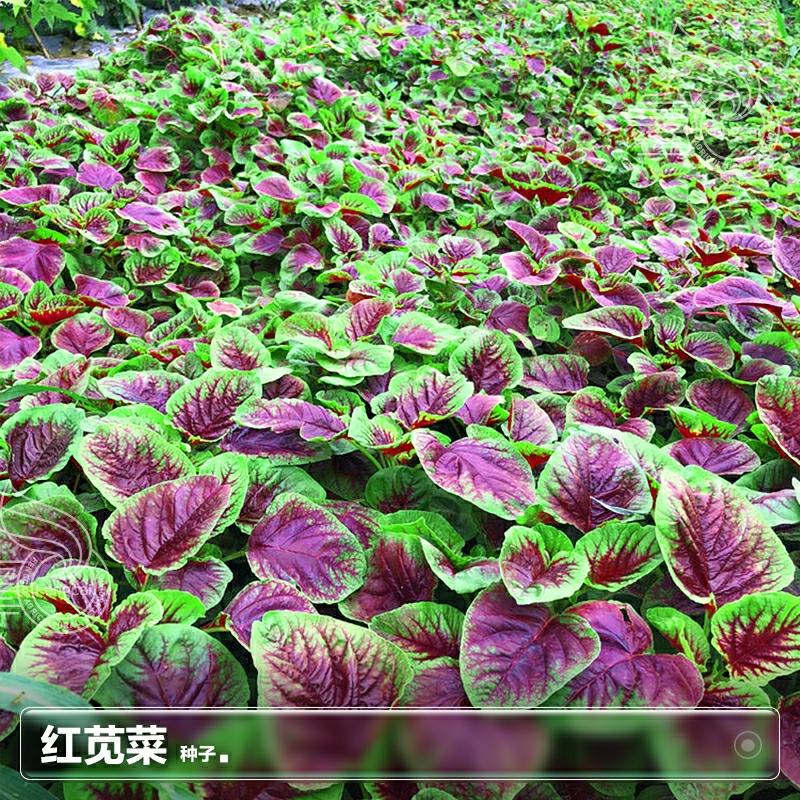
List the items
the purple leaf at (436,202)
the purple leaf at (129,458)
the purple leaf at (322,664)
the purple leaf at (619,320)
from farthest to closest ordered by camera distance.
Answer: the purple leaf at (436,202) → the purple leaf at (619,320) → the purple leaf at (129,458) → the purple leaf at (322,664)

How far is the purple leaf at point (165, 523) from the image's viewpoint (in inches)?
33.4

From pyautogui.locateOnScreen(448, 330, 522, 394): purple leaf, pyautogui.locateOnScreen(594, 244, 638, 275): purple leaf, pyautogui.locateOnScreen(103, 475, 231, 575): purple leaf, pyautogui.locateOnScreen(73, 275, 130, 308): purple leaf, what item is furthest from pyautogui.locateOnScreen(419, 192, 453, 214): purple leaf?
pyautogui.locateOnScreen(103, 475, 231, 575): purple leaf

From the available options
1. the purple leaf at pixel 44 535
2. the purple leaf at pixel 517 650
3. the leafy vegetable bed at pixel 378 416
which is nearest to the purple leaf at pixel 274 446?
the leafy vegetable bed at pixel 378 416

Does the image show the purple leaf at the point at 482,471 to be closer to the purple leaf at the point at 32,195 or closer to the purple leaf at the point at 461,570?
the purple leaf at the point at 461,570

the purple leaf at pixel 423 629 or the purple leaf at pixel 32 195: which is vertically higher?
the purple leaf at pixel 423 629

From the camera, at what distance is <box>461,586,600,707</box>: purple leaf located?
73 cm

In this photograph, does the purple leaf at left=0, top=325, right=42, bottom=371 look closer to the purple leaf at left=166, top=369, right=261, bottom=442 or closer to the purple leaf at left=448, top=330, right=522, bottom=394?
the purple leaf at left=166, top=369, right=261, bottom=442

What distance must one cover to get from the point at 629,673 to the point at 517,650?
113mm

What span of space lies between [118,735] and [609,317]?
1.12m

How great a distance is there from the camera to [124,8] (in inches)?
156

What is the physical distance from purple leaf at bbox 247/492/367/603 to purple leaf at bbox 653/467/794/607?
0.35 m

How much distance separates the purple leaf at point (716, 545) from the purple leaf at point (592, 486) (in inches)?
2.5

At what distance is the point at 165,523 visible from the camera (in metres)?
0.87

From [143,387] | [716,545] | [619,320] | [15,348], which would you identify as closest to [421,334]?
[619,320]
